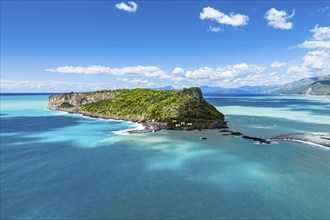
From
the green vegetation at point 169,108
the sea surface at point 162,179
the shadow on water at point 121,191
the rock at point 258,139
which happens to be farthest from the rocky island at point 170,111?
the shadow on water at point 121,191

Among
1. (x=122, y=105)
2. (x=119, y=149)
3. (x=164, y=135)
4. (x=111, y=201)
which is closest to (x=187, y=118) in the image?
(x=164, y=135)

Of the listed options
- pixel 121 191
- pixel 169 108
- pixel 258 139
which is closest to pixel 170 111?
pixel 169 108

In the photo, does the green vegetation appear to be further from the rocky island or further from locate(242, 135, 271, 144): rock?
locate(242, 135, 271, 144): rock

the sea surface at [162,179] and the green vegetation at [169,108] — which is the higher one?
the green vegetation at [169,108]

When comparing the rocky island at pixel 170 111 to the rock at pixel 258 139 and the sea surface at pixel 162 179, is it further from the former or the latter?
the sea surface at pixel 162 179

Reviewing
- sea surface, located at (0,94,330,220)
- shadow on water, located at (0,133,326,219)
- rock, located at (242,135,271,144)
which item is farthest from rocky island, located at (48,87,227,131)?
shadow on water, located at (0,133,326,219)

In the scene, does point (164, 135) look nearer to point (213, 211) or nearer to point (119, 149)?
point (119, 149)

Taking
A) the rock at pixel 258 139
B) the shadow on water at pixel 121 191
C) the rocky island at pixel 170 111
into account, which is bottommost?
the shadow on water at pixel 121 191
